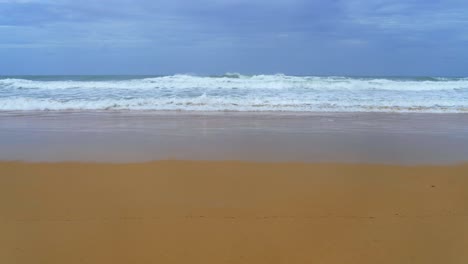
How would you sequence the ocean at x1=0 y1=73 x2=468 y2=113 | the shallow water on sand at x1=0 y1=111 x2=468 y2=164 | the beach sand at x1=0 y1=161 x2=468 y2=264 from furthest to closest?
the ocean at x1=0 y1=73 x2=468 y2=113 < the shallow water on sand at x1=0 y1=111 x2=468 y2=164 < the beach sand at x1=0 y1=161 x2=468 y2=264

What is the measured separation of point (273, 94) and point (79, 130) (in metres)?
9.52

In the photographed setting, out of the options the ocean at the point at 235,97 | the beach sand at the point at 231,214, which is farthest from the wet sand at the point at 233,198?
the ocean at the point at 235,97

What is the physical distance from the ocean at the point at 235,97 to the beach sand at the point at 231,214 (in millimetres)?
7781

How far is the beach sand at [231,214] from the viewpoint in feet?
10.1

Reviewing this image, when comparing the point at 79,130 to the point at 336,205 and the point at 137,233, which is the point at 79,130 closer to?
the point at 137,233

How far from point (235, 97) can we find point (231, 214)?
11.7 m

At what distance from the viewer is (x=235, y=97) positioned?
15.3m

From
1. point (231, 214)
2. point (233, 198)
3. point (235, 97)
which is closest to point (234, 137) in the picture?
point (233, 198)

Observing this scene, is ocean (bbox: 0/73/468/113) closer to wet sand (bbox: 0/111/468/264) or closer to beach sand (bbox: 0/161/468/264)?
wet sand (bbox: 0/111/468/264)

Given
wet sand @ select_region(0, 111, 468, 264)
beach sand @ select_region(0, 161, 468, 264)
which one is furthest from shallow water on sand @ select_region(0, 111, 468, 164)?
beach sand @ select_region(0, 161, 468, 264)

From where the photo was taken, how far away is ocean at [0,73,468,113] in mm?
13234

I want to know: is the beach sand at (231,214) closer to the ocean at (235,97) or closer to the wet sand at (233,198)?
the wet sand at (233,198)

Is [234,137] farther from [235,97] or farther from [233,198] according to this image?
[235,97]

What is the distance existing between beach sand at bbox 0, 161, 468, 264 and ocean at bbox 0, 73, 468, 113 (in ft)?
25.5
